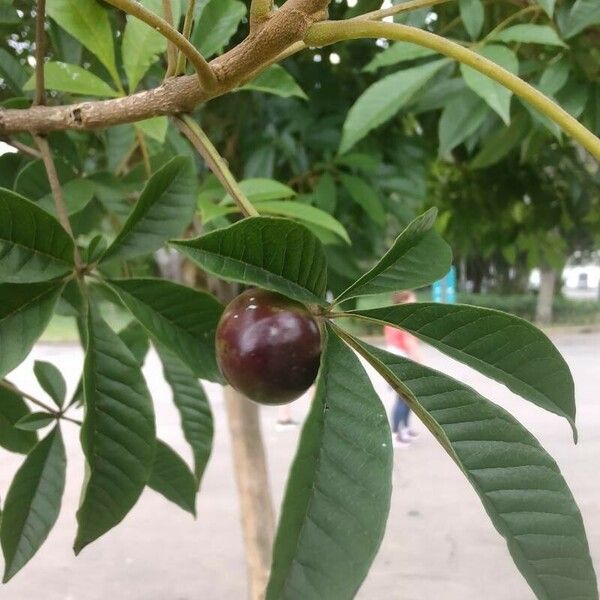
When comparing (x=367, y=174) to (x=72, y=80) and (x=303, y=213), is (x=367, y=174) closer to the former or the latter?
(x=303, y=213)

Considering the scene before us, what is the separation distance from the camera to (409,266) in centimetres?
24

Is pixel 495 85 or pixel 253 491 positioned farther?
pixel 253 491

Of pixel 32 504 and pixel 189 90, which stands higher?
pixel 189 90

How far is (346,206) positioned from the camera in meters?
0.76

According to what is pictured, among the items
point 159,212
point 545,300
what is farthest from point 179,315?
point 545,300

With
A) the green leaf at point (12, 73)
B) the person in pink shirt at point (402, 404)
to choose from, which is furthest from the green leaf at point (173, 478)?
the person in pink shirt at point (402, 404)

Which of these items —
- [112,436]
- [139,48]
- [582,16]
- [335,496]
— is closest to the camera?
[335,496]

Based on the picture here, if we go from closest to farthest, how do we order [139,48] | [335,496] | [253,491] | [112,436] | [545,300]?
[335,496], [112,436], [139,48], [253,491], [545,300]

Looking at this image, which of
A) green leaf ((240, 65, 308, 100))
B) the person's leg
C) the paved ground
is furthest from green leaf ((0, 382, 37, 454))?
the person's leg

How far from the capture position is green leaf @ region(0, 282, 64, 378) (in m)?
0.28

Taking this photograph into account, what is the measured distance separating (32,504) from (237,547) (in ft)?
5.78

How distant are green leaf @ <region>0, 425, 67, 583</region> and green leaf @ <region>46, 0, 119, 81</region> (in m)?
0.21

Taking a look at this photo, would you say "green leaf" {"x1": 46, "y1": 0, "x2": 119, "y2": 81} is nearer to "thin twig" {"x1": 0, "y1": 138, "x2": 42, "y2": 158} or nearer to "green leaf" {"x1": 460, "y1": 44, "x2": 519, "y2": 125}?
"thin twig" {"x1": 0, "y1": 138, "x2": 42, "y2": 158}

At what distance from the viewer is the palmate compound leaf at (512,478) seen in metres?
0.21
